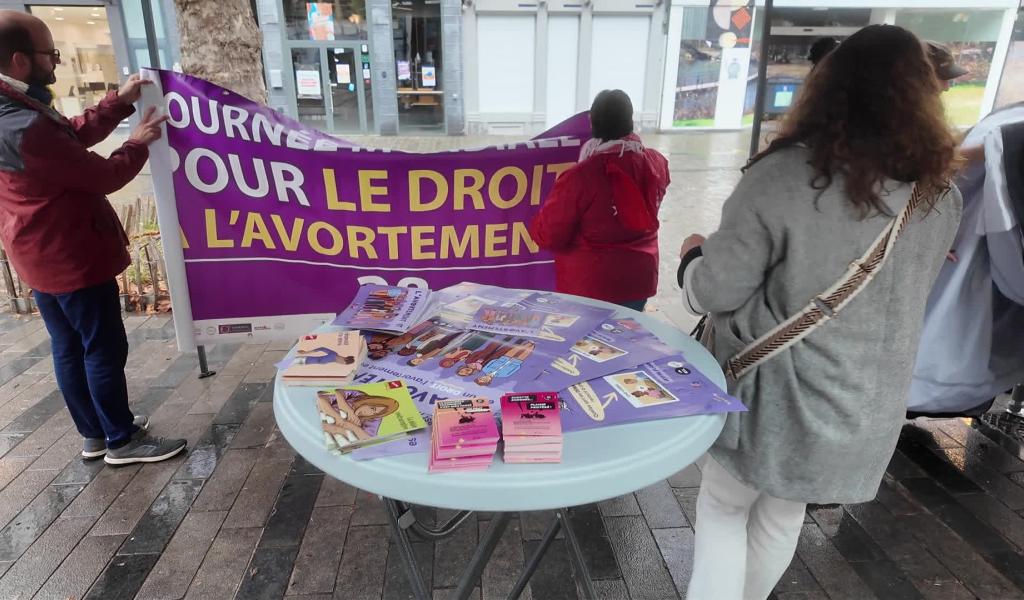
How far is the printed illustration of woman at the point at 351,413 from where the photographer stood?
1.25m

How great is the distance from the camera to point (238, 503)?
2.65 m

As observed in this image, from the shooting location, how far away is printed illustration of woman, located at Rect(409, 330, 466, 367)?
5.30ft

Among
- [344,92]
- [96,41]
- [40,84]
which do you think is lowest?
[344,92]

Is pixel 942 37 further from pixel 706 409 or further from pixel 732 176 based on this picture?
pixel 706 409

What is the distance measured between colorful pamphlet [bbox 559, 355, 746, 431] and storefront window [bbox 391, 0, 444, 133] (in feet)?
48.9

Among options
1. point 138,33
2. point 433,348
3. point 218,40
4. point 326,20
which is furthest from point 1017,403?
point 138,33

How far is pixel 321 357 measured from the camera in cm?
159

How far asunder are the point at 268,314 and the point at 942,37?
9.51m

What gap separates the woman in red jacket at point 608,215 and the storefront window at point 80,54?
1468 cm

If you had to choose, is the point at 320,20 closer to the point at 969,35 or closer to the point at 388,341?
the point at 969,35

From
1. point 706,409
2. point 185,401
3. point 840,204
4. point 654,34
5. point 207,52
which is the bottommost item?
Answer: point 185,401

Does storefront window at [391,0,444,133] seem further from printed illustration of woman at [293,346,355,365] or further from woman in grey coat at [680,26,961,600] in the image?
woman in grey coat at [680,26,961,600]

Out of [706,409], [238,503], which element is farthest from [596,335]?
[238,503]

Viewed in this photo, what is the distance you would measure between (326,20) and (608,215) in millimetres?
14230
